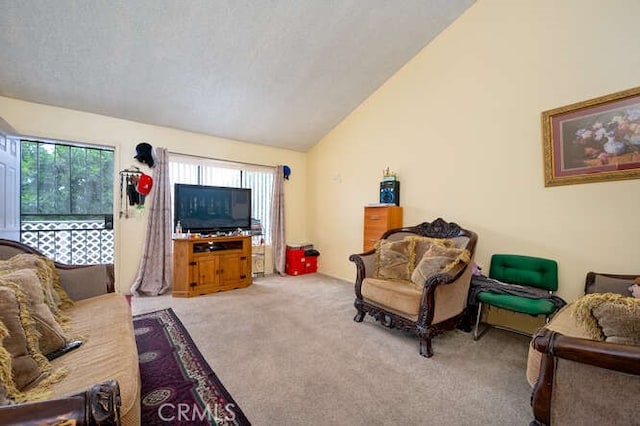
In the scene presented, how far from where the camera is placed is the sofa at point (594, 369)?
92cm

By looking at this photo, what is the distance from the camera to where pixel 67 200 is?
147 inches

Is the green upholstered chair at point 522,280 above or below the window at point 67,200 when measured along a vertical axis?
below

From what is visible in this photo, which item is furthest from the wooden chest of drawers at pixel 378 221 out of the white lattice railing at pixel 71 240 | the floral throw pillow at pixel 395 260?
the white lattice railing at pixel 71 240

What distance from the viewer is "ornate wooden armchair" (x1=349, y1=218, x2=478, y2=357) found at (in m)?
2.15

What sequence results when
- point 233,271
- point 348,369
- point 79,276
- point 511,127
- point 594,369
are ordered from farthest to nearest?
1. point 233,271
2. point 511,127
3. point 79,276
4. point 348,369
5. point 594,369

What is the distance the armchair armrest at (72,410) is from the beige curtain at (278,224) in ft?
13.5

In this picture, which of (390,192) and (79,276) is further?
(390,192)

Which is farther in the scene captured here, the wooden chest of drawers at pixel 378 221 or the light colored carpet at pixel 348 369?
the wooden chest of drawers at pixel 378 221

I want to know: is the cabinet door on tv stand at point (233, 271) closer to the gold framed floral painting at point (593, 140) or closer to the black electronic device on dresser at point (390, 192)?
the black electronic device on dresser at point (390, 192)

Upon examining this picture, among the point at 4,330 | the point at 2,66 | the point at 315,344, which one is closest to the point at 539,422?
the point at 315,344

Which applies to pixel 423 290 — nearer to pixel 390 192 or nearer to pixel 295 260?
pixel 390 192

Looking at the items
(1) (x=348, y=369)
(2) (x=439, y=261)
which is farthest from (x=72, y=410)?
(2) (x=439, y=261)

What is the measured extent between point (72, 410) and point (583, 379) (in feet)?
5.67

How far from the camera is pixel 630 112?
2.02 metres
